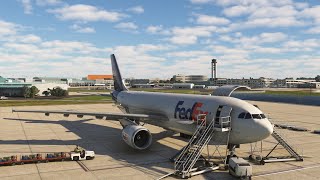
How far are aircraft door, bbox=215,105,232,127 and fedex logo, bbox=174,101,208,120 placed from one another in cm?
144

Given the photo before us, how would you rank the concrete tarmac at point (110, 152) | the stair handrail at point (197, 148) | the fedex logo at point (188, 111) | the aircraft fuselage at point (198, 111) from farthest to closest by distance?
1. the fedex logo at point (188, 111)
2. the aircraft fuselage at point (198, 111)
3. the stair handrail at point (197, 148)
4. the concrete tarmac at point (110, 152)

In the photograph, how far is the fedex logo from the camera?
906 inches

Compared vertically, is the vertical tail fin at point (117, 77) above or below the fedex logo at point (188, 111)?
above

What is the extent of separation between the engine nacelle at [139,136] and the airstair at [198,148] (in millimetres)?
4176

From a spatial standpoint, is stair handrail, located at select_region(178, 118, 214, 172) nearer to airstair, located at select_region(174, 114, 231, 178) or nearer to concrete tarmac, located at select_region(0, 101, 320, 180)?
airstair, located at select_region(174, 114, 231, 178)

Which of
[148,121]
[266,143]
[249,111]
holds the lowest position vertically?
[266,143]

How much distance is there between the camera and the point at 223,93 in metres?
29.4

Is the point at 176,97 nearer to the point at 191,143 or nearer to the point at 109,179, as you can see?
the point at 191,143

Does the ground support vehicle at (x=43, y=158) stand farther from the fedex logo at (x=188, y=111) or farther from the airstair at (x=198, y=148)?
the fedex logo at (x=188, y=111)

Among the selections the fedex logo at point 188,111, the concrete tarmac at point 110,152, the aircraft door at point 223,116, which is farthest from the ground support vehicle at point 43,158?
the aircraft door at point 223,116

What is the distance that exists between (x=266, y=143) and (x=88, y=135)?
62.2 feet

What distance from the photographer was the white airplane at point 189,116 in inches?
779

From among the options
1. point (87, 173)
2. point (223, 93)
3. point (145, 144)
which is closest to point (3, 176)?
point (87, 173)

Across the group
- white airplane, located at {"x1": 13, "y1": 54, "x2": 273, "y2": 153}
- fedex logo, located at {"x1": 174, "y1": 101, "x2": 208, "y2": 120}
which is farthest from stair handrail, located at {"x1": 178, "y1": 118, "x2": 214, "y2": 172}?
fedex logo, located at {"x1": 174, "y1": 101, "x2": 208, "y2": 120}
